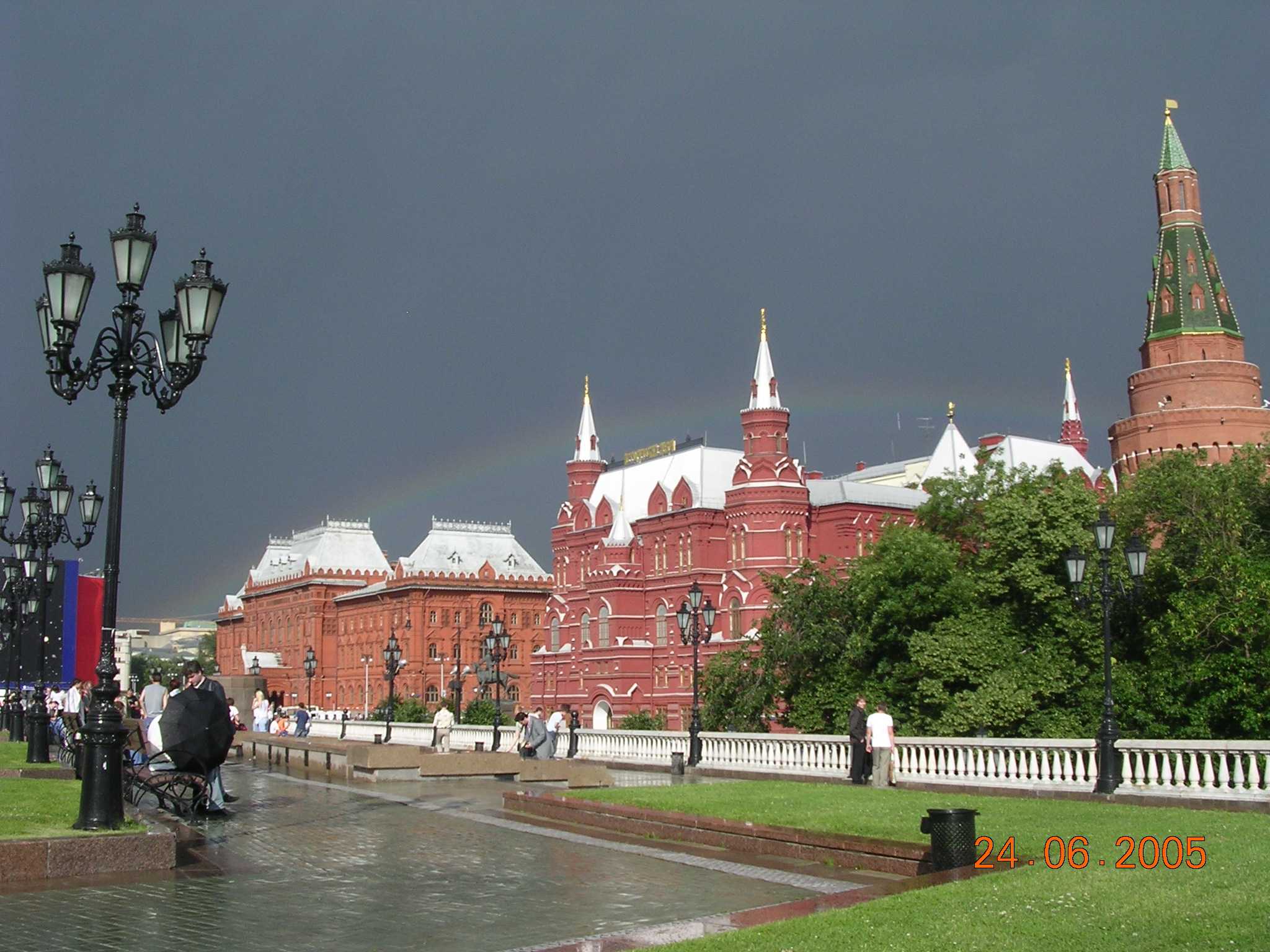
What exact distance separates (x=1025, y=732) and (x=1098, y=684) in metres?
2.27

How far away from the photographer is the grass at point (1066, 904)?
8250 mm

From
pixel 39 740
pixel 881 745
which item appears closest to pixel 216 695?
pixel 39 740

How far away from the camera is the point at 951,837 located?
465 inches

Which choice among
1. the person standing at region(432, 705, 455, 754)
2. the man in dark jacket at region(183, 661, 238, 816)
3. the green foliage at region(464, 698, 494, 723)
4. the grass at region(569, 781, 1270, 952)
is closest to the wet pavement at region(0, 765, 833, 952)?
the man in dark jacket at region(183, 661, 238, 816)

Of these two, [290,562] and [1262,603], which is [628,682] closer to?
[1262,603]

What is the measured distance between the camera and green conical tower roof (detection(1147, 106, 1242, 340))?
72812 mm

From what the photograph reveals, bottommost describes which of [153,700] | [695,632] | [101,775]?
[101,775]

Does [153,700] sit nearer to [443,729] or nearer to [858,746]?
[858,746]

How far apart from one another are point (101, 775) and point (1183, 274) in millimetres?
72626

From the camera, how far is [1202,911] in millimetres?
9055

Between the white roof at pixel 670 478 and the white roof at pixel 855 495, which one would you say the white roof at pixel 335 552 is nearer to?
the white roof at pixel 670 478

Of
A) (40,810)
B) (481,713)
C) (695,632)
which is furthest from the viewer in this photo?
(481,713)

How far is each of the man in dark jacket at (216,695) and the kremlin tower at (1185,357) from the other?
62.6m

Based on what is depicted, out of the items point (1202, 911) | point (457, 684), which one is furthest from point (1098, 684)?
point (457, 684)
